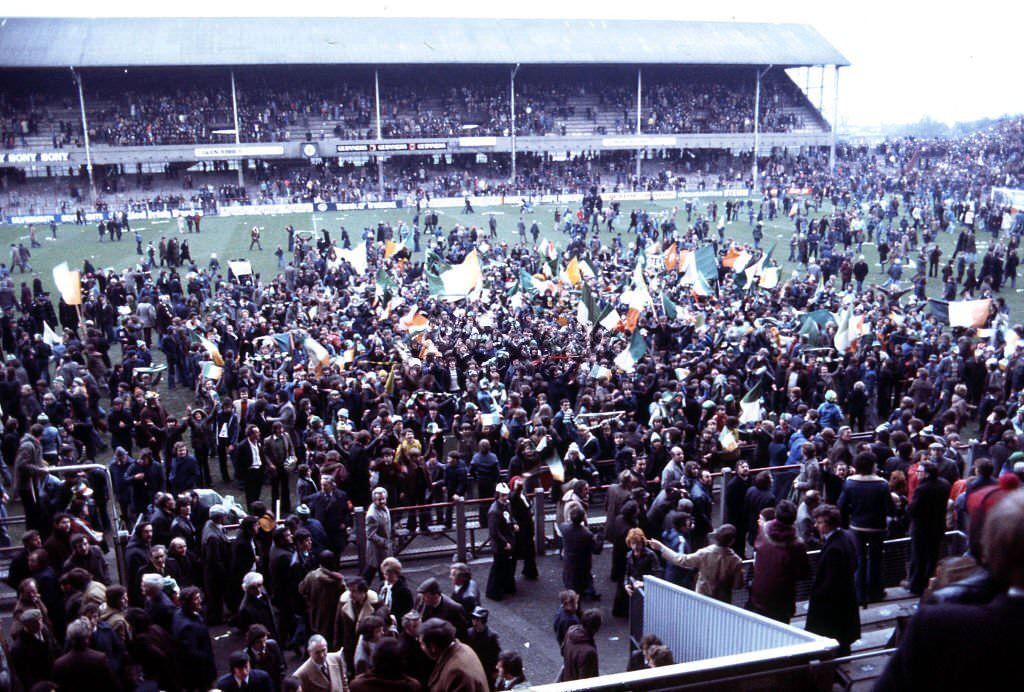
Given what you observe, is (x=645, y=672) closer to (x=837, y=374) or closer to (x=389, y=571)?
(x=389, y=571)

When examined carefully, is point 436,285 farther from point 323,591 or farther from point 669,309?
point 323,591

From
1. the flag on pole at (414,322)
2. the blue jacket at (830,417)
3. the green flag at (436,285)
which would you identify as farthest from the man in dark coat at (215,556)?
the green flag at (436,285)

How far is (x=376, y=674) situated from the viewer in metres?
4.66

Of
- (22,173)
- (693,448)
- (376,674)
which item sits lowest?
(693,448)

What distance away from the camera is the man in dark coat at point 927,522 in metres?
8.00

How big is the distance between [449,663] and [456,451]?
7779 mm

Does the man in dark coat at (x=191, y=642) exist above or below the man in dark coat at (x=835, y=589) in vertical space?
below

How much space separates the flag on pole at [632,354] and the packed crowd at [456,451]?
85 millimetres

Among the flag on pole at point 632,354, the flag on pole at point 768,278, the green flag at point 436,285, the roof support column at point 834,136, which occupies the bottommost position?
the flag on pole at point 632,354

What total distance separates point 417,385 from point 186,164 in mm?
51283

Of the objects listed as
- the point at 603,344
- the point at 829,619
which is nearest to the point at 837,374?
the point at 603,344

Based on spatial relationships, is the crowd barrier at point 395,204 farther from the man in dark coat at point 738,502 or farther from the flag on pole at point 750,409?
the man in dark coat at point 738,502

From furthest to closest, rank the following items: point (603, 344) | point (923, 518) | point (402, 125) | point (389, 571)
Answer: point (402, 125), point (603, 344), point (923, 518), point (389, 571)

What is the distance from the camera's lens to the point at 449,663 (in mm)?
5035
